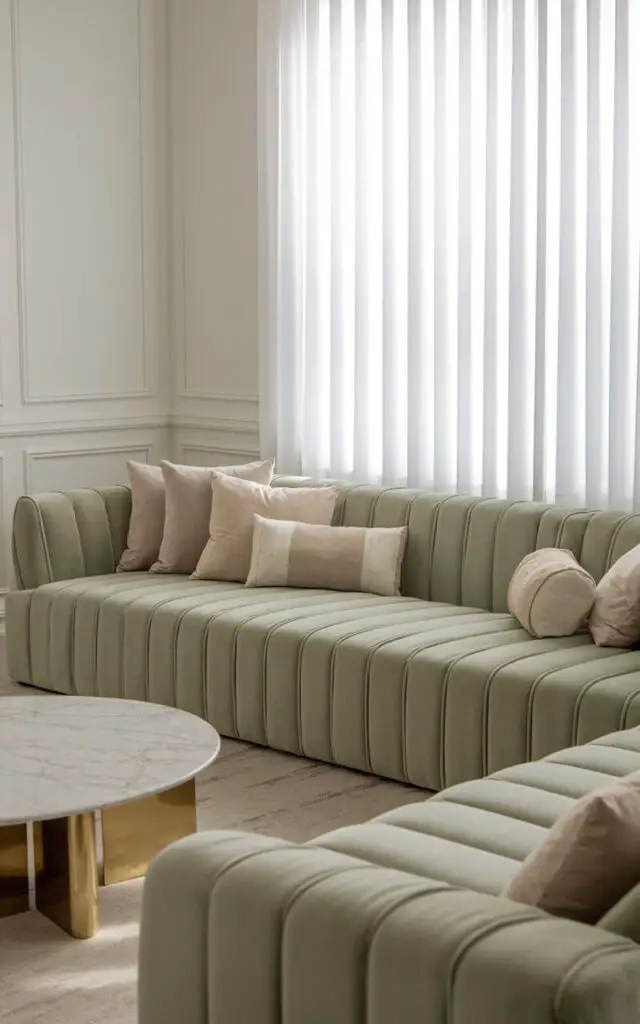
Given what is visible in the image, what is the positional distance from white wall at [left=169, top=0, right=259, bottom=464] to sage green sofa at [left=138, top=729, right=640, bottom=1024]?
385 cm

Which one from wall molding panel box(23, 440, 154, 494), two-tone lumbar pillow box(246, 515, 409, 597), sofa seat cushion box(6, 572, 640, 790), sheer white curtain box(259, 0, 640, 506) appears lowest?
sofa seat cushion box(6, 572, 640, 790)

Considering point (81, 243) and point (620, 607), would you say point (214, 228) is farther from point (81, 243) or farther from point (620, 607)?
point (620, 607)

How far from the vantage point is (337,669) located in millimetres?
4055

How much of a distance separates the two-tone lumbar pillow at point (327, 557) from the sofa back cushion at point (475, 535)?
79 millimetres

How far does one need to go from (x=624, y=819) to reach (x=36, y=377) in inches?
177

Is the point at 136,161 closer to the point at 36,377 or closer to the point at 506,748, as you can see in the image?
the point at 36,377

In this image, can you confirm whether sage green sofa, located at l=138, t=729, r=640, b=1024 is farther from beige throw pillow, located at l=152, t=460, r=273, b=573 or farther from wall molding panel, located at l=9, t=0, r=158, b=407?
wall molding panel, located at l=9, t=0, r=158, b=407

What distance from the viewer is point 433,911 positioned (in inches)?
71.1

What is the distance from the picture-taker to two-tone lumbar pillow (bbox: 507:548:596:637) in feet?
12.7

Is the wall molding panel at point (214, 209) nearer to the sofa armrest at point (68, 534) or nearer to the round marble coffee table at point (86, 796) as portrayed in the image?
the sofa armrest at point (68, 534)

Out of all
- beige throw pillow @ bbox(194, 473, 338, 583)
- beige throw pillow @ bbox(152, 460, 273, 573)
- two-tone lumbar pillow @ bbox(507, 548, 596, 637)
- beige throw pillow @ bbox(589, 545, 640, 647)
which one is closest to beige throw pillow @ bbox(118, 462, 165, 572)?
beige throw pillow @ bbox(152, 460, 273, 573)

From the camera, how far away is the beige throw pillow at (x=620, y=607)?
3.75 m

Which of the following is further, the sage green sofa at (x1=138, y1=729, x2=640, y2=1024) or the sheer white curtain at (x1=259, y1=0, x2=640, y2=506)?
the sheer white curtain at (x1=259, y1=0, x2=640, y2=506)

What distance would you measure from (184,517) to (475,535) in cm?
106
